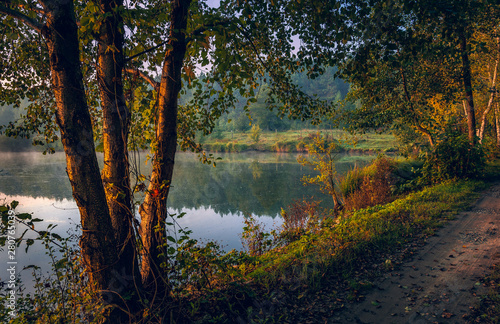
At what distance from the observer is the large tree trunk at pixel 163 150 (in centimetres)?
343

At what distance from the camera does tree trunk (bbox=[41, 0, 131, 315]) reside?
2.65m

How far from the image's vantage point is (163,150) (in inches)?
138

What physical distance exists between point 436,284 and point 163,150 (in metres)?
4.25

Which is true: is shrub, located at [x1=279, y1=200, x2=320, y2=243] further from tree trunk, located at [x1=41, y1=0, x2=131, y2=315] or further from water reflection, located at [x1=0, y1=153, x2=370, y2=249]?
tree trunk, located at [x1=41, y1=0, x2=131, y2=315]

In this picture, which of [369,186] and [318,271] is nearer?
[318,271]

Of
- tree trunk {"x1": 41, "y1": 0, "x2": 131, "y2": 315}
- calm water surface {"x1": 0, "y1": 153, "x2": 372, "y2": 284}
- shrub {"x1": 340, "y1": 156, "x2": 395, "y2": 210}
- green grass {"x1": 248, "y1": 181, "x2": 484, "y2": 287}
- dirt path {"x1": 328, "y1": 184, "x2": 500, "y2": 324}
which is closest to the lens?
tree trunk {"x1": 41, "y1": 0, "x2": 131, "y2": 315}

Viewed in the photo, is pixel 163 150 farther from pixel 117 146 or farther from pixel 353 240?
pixel 353 240

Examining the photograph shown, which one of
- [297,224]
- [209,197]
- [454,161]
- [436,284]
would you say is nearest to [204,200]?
[209,197]

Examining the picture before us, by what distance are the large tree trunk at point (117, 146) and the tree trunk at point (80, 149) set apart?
0.16 m

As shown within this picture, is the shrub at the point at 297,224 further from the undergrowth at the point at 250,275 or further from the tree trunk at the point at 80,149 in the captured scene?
the tree trunk at the point at 80,149

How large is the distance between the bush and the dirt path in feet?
17.7

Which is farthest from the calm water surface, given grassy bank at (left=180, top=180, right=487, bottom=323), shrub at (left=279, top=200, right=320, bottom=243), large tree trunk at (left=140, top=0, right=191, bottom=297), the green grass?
large tree trunk at (left=140, top=0, right=191, bottom=297)

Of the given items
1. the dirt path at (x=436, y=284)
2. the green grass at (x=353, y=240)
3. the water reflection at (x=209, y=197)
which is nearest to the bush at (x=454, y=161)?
the green grass at (x=353, y=240)

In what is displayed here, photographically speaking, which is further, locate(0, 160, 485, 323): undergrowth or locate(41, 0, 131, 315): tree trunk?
locate(0, 160, 485, 323): undergrowth
